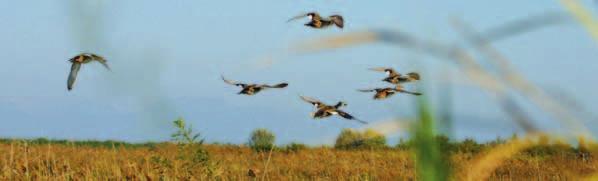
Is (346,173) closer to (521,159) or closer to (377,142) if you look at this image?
(521,159)

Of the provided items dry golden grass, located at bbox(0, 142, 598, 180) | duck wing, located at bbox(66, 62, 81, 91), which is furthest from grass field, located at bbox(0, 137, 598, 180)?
duck wing, located at bbox(66, 62, 81, 91)

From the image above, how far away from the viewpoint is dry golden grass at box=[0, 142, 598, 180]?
8.28 meters

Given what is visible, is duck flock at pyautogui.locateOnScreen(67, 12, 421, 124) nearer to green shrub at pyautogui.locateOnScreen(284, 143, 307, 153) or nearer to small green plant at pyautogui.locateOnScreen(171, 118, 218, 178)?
small green plant at pyautogui.locateOnScreen(171, 118, 218, 178)

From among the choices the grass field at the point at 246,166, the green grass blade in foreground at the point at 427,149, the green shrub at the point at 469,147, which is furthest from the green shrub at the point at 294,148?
the green grass blade in foreground at the point at 427,149

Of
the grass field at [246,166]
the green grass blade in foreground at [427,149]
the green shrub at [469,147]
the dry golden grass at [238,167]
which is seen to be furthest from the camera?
the green shrub at [469,147]

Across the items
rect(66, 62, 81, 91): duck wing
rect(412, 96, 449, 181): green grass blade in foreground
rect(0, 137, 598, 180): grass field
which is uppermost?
rect(66, 62, 81, 91): duck wing

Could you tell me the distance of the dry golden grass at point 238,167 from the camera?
8.28 m

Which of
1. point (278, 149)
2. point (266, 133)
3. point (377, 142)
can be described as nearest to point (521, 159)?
point (278, 149)

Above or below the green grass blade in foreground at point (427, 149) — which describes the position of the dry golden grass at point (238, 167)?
above

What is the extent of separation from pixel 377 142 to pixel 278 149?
461 cm

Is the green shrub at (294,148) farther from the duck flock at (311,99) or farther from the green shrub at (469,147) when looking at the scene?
the duck flock at (311,99)

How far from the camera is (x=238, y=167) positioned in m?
10.6

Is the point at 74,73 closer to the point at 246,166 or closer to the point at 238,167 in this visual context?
the point at 238,167

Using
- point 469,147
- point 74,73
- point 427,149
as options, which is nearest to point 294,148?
point 469,147
